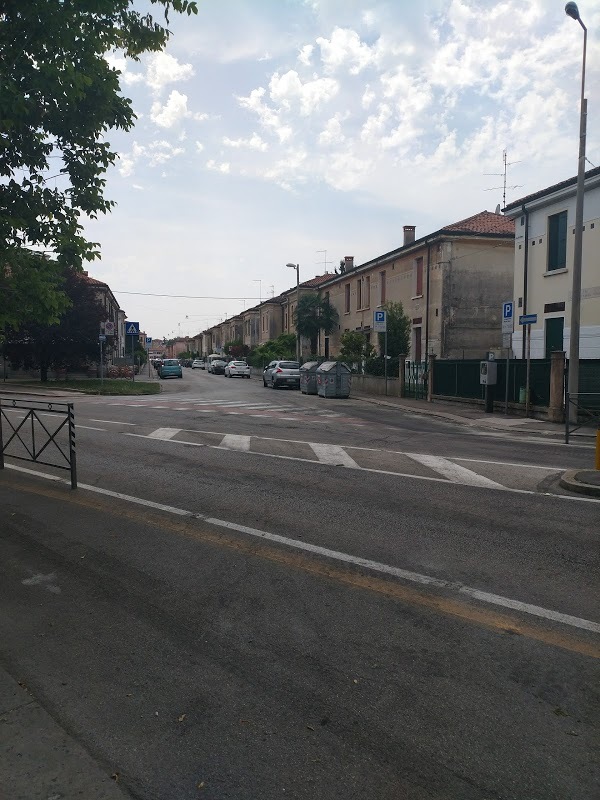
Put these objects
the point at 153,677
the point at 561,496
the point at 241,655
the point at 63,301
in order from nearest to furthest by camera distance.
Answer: the point at 153,677, the point at 241,655, the point at 561,496, the point at 63,301

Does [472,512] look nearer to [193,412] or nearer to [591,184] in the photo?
[193,412]

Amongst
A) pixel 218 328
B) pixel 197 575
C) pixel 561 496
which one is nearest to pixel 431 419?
pixel 561 496

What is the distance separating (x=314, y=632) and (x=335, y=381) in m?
24.8

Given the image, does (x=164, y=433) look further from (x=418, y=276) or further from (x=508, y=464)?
(x=418, y=276)

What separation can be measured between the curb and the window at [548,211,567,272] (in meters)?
16.3

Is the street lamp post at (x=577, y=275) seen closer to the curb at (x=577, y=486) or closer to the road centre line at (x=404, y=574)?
the curb at (x=577, y=486)

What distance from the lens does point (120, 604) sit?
4445 millimetres

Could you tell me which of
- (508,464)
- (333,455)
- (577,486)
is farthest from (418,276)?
(577,486)

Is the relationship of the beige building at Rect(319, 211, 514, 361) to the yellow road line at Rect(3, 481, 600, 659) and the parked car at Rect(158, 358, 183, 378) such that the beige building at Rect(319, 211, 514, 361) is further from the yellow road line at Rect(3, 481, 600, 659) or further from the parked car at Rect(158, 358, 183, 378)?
the yellow road line at Rect(3, 481, 600, 659)

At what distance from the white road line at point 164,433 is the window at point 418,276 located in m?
22.8

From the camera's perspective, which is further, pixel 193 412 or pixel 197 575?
pixel 193 412

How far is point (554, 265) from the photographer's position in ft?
76.0

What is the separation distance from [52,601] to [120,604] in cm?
55

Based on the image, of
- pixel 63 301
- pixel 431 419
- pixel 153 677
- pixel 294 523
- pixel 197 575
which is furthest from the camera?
pixel 431 419
